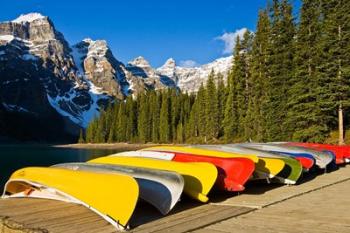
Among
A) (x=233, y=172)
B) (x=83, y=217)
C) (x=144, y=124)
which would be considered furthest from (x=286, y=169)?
(x=144, y=124)

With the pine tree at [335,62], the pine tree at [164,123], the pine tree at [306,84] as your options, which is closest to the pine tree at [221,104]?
the pine tree at [164,123]

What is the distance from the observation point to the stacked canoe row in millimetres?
8383

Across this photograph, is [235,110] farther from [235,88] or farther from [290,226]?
[290,226]

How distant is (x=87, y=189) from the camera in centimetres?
885

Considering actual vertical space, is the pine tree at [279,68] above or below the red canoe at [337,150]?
above

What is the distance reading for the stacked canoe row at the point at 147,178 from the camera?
838cm

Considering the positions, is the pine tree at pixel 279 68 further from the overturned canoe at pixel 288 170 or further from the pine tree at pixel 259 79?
the overturned canoe at pixel 288 170

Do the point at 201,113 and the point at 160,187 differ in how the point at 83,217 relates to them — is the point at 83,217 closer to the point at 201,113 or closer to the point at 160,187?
the point at 160,187

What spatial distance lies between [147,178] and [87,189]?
1588mm

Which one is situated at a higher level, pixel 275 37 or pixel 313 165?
pixel 275 37

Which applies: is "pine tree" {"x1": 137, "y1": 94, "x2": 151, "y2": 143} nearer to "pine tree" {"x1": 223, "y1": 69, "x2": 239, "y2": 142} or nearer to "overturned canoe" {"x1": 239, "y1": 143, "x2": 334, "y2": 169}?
"pine tree" {"x1": 223, "y1": 69, "x2": 239, "y2": 142}

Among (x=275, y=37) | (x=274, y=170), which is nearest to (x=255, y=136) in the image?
(x=275, y=37)

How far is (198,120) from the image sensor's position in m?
94.2

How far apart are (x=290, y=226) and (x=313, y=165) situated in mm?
8149
